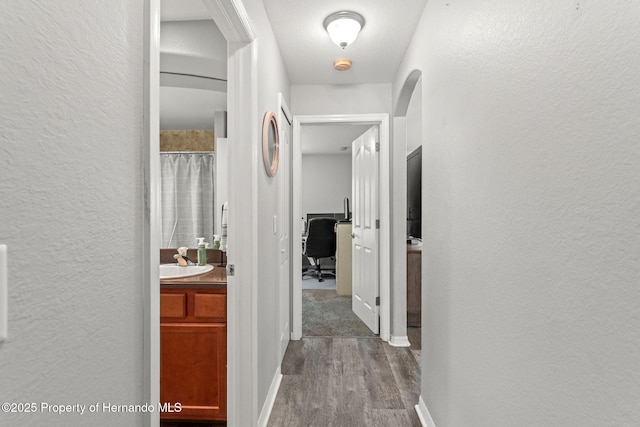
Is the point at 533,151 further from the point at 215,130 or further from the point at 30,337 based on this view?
the point at 215,130

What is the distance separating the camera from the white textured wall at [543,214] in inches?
25.4

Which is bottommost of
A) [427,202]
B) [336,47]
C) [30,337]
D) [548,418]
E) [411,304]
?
[411,304]

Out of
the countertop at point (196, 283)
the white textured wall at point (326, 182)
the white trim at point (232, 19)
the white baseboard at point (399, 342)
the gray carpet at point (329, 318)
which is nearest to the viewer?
the white trim at point (232, 19)

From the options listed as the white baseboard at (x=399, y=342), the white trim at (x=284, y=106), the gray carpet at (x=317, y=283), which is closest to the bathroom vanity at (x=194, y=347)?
the white trim at (x=284, y=106)

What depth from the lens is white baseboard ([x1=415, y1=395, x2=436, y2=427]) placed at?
1.90 meters

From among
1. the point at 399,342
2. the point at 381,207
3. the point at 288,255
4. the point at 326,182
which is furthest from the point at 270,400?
the point at 326,182

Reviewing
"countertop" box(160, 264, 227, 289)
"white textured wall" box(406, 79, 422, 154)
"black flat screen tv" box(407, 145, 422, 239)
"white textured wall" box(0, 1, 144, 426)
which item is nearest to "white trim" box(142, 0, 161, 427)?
"white textured wall" box(0, 1, 144, 426)

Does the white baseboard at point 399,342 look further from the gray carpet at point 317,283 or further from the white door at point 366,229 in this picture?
the gray carpet at point 317,283

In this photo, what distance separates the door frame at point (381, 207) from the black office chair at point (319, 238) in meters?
2.75

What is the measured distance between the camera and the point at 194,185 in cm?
264

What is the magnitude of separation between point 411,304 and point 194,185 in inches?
92.7

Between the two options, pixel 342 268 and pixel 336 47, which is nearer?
pixel 336 47

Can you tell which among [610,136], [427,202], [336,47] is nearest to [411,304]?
[427,202]

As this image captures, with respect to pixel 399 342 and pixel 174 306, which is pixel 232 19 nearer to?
pixel 174 306
